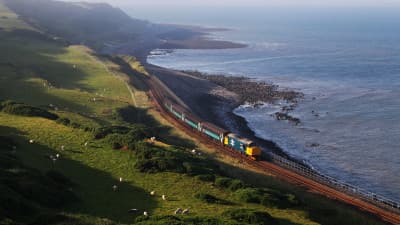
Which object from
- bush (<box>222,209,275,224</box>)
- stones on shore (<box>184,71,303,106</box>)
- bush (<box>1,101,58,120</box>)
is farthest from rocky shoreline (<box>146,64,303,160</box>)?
bush (<box>222,209,275,224</box>)

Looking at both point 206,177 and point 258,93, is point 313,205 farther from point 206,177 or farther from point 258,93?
point 258,93

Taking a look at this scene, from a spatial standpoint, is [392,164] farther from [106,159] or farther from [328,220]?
[106,159]

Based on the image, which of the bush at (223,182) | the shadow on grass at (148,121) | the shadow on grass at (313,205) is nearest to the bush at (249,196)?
the shadow on grass at (313,205)

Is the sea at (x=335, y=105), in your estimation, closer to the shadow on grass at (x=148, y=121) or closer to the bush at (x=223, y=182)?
the shadow on grass at (x=148, y=121)

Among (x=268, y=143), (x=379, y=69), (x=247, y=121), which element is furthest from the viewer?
(x=379, y=69)

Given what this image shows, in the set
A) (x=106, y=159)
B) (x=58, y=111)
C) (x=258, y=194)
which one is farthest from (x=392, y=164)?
(x=58, y=111)

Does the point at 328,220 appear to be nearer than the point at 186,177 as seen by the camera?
Yes
